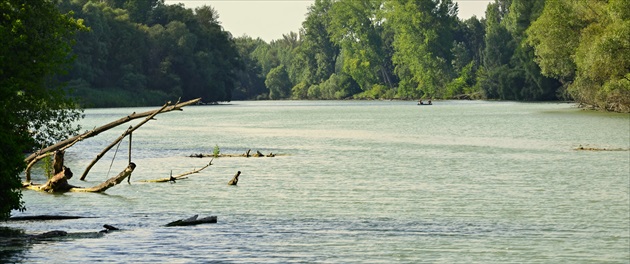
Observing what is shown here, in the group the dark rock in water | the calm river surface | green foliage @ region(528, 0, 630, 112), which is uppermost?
green foliage @ region(528, 0, 630, 112)

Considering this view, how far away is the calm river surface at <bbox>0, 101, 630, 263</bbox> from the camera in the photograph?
23016mm

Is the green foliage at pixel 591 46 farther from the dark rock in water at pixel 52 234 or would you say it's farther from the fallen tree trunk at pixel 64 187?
the dark rock in water at pixel 52 234

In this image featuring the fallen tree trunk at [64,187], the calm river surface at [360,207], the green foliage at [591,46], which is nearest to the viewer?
the calm river surface at [360,207]

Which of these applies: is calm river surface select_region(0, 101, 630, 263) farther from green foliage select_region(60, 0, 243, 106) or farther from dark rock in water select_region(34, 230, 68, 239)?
green foliage select_region(60, 0, 243, 106)

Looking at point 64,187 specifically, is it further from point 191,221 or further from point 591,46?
point 591,46

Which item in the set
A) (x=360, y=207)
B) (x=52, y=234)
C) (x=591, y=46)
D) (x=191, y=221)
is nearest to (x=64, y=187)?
(x=191, y=221)

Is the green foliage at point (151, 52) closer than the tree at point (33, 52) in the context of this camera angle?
No

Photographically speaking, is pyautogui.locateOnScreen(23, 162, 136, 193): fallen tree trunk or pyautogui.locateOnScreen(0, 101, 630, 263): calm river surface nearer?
pyautogui.locateOnScreen(0, 101, 630, 263): calm river surface

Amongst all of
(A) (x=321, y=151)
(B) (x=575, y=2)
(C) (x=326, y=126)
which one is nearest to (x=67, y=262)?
(A) (x=321, y=151)

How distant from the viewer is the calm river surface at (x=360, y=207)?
75.5 ft

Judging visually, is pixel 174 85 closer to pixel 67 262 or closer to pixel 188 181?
pixel 188 181

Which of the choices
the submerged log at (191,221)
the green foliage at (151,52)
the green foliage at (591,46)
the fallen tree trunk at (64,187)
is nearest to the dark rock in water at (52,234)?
the submerged log at (191,221)

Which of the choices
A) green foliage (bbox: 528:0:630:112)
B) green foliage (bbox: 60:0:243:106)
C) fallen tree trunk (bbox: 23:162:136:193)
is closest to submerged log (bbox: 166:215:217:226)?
fallen tree trunk (bbox: 23:162:136:193)

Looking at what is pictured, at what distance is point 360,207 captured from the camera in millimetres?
31078
